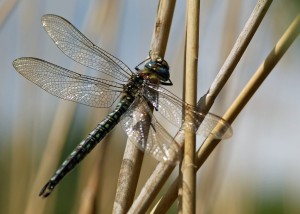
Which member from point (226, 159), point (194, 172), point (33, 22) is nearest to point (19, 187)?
point (33, 22)

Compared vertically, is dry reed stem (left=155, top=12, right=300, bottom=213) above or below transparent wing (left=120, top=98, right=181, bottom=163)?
above

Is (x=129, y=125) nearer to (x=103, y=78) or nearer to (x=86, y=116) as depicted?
(x=103, y=78)

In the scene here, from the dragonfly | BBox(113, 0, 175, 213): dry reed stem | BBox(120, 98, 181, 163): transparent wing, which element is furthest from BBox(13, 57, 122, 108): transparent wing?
BBox(113, 0, 175, 213): dry reed stem

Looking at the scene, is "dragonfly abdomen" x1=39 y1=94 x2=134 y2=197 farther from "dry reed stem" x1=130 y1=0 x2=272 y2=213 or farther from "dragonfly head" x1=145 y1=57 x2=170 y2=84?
"dry reed stem" x1=130 y1=0 x2=272 y2=213

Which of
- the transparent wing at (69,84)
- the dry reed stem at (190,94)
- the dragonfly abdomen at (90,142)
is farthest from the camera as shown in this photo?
the transparent wing at (69,84)

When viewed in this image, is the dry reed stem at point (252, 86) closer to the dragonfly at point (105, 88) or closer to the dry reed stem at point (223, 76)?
the dry reed stem at point (223, 76)

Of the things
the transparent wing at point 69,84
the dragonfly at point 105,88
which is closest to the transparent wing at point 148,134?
the dragonfly at point 105,88
